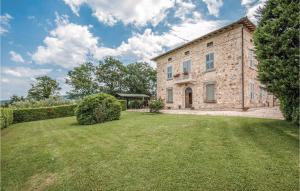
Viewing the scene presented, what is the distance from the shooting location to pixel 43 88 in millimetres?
42656

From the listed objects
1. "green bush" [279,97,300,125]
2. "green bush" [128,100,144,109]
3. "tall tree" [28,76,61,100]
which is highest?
"tall tree" [28,76,61,100]

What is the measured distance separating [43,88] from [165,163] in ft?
155

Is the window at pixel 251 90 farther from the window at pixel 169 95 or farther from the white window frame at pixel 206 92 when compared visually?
the window at pixel 169 95

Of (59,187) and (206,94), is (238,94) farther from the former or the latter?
(59,187)

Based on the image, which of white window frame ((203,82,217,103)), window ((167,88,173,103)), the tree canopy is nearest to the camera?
white window frame ((203,82,217,103))

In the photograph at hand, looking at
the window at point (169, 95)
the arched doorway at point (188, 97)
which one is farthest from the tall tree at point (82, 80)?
the arched doorway at point (188, 97)

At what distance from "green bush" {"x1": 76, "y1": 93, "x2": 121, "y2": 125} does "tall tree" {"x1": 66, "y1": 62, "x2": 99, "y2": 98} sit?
24.8 metres

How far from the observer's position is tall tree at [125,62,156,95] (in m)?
35.3

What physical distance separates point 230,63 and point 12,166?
43.5ft

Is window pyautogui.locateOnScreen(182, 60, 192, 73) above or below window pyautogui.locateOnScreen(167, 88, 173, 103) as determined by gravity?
above

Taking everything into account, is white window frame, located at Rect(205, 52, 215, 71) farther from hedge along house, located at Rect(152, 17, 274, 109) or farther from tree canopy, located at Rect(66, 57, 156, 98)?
tree canopy, located at Rect(66, 57, 156, 98)

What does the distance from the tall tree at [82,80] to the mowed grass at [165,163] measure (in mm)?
29415

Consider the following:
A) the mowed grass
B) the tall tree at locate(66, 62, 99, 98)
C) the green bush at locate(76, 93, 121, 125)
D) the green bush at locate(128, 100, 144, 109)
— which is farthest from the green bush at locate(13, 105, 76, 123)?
the tall tree at locate(66, 62, 99, 98)

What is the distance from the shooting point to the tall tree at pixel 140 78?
35.3 m
